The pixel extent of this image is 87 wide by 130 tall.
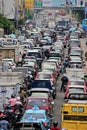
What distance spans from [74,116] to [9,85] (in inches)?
286

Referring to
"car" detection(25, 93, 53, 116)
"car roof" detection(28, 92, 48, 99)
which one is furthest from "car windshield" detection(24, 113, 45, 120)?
"car roof" detection(28, 92, 48, 99)

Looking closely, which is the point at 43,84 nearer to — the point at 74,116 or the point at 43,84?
the point at 43,84

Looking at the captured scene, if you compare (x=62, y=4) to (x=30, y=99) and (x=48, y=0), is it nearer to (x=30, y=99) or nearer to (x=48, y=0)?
(x=48, y=0)

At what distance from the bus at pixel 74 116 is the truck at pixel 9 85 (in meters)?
5.00

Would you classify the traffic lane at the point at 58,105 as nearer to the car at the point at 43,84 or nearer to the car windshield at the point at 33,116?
the car at the point at 43,84

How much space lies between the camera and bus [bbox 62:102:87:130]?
22.8 meters

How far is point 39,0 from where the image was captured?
163m

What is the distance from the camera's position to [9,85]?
98.3 ft

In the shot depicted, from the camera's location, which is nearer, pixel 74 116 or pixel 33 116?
pixel 74 116

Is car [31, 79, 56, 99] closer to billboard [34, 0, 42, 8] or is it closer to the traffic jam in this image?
the traffic jam

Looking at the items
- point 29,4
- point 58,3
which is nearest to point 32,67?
point 58,3

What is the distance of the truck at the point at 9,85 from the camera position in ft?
93.8

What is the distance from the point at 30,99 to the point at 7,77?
19.3 ft

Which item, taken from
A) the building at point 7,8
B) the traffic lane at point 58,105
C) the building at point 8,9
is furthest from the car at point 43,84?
the building at point 7,8
